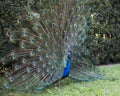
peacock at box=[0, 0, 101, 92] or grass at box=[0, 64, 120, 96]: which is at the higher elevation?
peacock at box=[0, 0, 101, 92]

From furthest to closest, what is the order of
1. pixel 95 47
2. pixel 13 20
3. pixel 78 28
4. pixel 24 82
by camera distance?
pixel 95 47 < pixel 13 20 < pixel 78 28 < pixel 24 82

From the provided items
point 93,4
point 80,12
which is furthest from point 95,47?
point 80,12

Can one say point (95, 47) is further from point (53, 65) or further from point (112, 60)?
point (53, 65)

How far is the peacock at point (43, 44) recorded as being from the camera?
6.49 m

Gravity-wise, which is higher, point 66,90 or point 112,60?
point 66,90

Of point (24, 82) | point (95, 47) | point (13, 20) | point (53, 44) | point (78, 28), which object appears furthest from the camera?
point (95, 47)

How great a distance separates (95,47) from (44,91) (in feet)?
13.9

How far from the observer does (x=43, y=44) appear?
22.0ft

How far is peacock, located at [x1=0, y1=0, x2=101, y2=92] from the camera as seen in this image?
21.3ft

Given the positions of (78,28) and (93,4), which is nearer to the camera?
(78,28)

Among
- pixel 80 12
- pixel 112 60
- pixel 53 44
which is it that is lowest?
pixel 112 60

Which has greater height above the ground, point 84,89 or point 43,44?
point 43,44

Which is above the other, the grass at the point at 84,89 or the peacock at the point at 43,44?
the peacock at the point at 43,44

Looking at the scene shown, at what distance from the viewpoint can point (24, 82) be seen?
6.36 m
